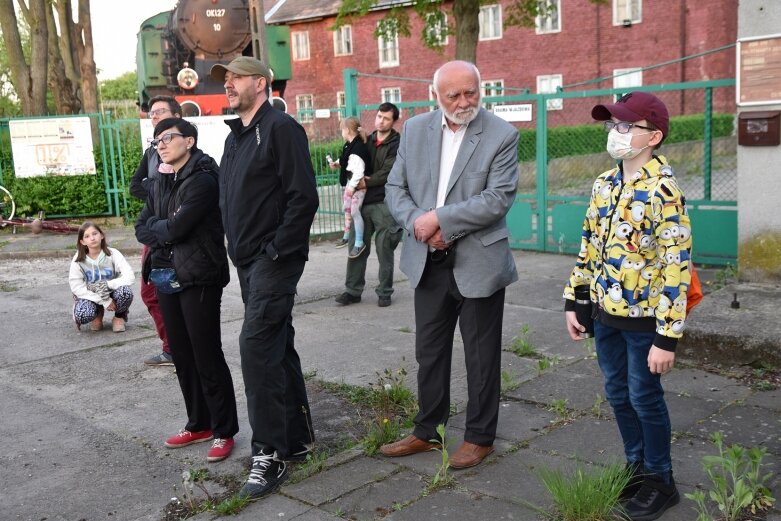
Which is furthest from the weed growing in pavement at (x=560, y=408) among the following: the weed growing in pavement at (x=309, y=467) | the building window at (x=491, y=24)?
the building window at (x=491, y=24)

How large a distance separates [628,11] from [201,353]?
30.6m

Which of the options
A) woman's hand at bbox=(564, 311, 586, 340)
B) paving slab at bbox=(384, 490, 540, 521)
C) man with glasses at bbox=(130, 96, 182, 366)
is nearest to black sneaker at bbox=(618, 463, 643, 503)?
paving slab at bbox=(384, 490, 540, 521)

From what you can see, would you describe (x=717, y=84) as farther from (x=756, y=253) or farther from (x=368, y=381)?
(x=368, y=381)

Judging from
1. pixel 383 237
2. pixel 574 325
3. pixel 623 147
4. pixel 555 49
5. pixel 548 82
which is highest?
pixel 555 49

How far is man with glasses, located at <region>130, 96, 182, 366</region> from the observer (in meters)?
5.64

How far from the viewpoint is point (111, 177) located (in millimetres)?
15336

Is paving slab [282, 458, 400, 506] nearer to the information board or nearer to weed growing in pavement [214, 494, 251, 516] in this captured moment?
weed growing in pavement [214, 494, 251, 516]

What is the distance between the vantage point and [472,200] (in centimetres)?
407

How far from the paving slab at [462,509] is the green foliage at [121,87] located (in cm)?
6995

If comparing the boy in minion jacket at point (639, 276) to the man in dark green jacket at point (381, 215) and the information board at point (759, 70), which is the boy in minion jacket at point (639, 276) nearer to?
the information board at point (759, 70)

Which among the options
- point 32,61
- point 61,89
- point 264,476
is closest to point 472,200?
point 264,476

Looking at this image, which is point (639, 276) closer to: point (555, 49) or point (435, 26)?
point (435, 26)

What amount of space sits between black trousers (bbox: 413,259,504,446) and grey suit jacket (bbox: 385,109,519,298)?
9 centimetres

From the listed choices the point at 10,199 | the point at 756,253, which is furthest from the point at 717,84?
the point at 10,199
